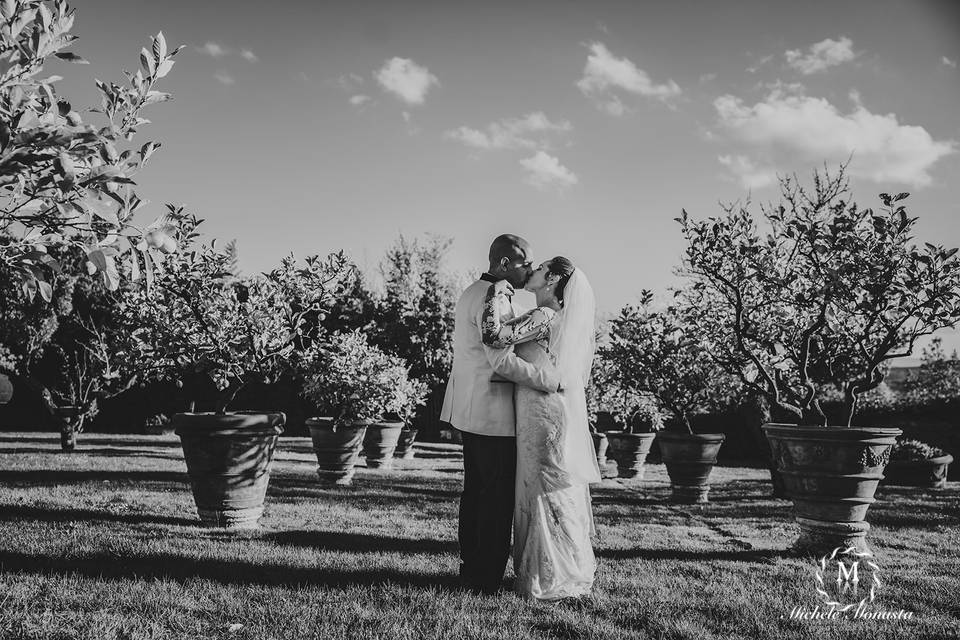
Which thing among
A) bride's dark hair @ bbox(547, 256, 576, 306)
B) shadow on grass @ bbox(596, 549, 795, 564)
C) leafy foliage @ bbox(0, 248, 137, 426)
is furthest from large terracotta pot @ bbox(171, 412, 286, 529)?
leafy foliage @ bbox(0, 248, 137, 426)

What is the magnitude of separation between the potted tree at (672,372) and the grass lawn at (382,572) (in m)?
0.55

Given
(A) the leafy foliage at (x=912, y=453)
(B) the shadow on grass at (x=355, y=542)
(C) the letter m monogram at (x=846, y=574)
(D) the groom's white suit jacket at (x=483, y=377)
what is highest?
(D) the groom's white suit jacket at (x=483, y=377)

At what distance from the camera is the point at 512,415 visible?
147 inches

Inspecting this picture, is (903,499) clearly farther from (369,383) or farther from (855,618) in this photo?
(369,383)

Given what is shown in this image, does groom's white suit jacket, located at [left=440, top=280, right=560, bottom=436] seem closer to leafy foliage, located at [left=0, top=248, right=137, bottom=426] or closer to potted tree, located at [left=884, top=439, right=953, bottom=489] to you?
potted tree, located at [left=884, top=439, right=953, bottom=489]

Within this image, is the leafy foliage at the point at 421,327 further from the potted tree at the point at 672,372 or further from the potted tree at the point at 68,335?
the potted tree at the point at 672,372

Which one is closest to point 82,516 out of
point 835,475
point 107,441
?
point 835,475

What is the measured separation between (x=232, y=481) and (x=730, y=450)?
14616mm

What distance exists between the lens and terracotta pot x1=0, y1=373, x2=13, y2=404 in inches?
705

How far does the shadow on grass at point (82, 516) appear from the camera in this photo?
5.41 meters

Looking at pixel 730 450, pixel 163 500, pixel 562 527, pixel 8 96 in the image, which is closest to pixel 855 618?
pixel 562 527

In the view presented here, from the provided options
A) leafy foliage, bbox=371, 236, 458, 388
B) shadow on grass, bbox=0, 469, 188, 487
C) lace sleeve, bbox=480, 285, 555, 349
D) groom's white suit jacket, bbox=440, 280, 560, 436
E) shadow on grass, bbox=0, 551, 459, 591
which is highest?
leafy foliage, bbox=371, 236, 458, 388

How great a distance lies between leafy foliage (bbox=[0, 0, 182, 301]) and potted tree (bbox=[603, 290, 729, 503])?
22.2ft

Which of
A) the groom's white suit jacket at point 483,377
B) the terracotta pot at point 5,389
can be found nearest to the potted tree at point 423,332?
the terracotta pot at point 5,389
